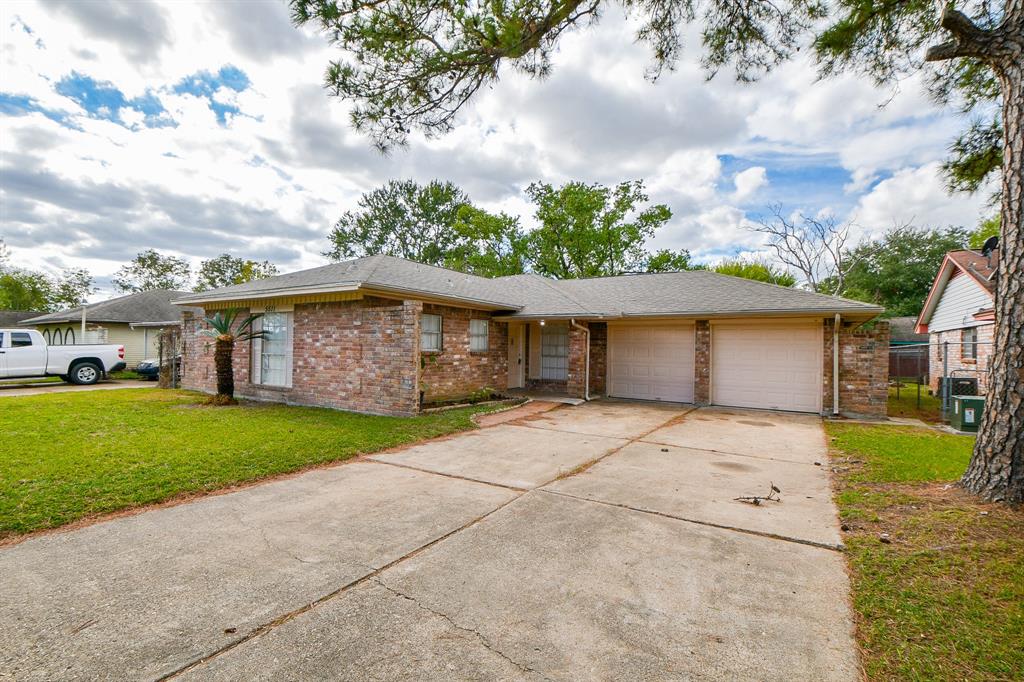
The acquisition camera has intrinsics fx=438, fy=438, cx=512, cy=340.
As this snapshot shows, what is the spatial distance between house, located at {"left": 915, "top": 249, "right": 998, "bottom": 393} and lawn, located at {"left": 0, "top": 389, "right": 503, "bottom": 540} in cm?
1489

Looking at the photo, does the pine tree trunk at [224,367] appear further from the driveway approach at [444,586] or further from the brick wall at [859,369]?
the brick wall at [859,369]

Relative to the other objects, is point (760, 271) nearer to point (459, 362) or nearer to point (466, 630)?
point (459, 362)

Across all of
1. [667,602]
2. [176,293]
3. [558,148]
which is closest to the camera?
[667,602]

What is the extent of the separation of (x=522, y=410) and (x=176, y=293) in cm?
2373

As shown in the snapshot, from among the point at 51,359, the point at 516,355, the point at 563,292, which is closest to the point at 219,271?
the point at 51,359

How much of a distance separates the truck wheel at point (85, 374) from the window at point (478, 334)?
44.2ft

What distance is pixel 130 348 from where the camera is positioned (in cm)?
2062

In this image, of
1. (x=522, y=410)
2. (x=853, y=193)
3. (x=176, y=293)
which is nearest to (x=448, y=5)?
(x=522, y=410)

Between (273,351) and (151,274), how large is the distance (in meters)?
43.1

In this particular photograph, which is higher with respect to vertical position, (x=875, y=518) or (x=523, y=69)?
(x=523, y=69)

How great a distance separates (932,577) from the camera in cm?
281

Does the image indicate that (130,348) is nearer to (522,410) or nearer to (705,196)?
(522,410)

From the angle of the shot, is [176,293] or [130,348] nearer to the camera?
[130,348]

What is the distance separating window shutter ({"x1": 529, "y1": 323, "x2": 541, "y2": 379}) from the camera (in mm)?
13690
